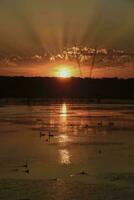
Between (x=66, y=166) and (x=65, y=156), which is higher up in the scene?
(x=65, y=156)

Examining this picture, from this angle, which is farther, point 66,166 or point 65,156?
point 65,156

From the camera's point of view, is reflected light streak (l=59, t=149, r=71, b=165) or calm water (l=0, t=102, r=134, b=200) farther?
reflected light streak (l=59, t=149, r=71, b=165)

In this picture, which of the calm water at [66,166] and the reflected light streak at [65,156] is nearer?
the calm water at [66,166]

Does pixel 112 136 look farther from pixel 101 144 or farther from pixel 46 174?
pixel 46 174

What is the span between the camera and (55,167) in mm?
14242

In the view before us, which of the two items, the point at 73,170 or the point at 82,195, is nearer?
the point at 82,195

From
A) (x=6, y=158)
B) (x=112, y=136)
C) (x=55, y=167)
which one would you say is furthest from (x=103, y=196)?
(x=112, y=136)

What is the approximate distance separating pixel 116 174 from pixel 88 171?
2.52ft

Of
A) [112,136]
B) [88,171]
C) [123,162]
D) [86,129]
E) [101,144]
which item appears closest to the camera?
[88,171]

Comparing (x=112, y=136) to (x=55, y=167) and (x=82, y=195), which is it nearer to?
(x=55, y=167)

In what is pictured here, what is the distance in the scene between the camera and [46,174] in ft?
42.9

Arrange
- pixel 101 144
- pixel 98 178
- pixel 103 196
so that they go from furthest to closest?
pixel 101 144
pixel 98 178
pixel 103 196

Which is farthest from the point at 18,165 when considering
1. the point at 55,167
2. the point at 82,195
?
the point at 82,195

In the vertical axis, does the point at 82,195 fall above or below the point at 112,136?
below
